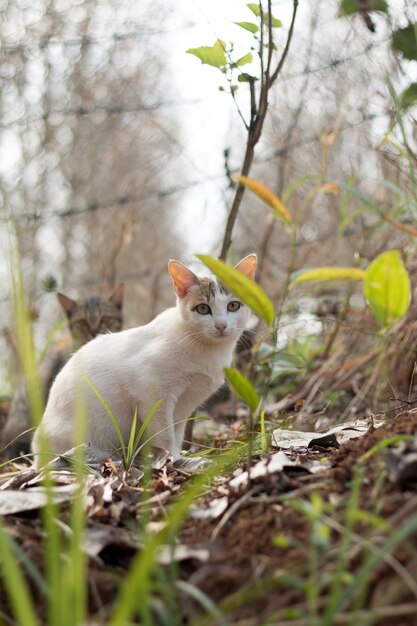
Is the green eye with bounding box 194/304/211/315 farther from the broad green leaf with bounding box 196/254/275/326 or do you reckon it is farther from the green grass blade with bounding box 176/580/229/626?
the green grass blade with bounding box 176/580/229/626

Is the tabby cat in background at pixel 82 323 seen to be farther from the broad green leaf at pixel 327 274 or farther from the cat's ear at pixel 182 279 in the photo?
the broad green leaf at pixel 327 274

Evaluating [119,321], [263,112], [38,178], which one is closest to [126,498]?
[263,112]

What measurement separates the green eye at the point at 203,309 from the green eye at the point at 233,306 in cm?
9

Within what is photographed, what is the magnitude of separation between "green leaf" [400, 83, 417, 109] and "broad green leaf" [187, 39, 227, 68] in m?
0.59

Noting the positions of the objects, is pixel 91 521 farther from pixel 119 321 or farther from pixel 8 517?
pixel 119 321

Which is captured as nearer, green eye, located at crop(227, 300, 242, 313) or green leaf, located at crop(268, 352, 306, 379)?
green eye, located at crop(227, 300, 242, 313)

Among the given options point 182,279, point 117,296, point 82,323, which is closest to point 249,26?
point 182,279

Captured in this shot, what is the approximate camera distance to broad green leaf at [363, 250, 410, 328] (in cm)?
129

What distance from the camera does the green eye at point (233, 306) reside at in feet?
8.64

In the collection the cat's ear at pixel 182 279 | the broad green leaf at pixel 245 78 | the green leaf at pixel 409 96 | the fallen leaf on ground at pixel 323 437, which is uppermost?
the broad green leaf at pixel 245 78

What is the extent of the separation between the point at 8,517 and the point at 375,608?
2.64 feet

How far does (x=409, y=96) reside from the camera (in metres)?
2.13

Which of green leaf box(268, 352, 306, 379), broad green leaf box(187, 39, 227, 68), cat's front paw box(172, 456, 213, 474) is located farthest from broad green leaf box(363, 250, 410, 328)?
green leaf box(268, 352, 306, 379)

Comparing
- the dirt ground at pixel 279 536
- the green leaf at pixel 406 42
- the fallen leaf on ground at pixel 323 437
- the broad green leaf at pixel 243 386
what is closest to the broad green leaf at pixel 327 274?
the broad green leaf at pixel 243 386
